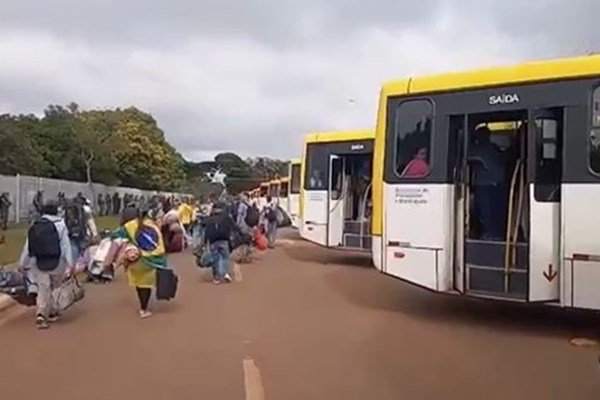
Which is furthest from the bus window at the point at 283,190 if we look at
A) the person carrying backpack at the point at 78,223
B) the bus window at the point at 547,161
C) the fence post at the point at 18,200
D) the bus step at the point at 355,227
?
the bus window at the point at 547,161

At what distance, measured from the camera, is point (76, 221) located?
52.7 ft

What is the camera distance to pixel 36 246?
1093cm

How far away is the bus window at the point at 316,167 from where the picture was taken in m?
22.0

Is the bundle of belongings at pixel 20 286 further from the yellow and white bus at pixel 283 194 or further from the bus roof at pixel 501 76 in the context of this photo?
the yellow and white bus at pixel 283 194

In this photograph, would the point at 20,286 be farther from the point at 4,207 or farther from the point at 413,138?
the point at 4,207

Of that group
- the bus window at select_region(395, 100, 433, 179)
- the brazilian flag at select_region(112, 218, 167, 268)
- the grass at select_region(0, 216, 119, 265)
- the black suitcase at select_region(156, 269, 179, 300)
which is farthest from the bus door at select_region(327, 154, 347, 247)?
the bus window at select_region(395, 100, 433, 179)

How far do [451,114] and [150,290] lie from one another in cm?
491

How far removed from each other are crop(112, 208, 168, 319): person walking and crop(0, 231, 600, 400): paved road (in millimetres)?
372

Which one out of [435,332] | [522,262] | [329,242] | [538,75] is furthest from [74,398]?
[329,242]

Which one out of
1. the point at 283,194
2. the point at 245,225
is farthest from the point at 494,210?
the point at 283,194

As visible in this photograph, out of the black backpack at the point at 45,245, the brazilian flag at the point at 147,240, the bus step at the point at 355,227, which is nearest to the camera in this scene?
the black backpack at the point at 45,245

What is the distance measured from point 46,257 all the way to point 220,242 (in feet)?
19.1

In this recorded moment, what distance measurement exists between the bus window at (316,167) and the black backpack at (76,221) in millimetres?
7126

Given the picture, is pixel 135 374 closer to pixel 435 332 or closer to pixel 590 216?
pixel 435 332
